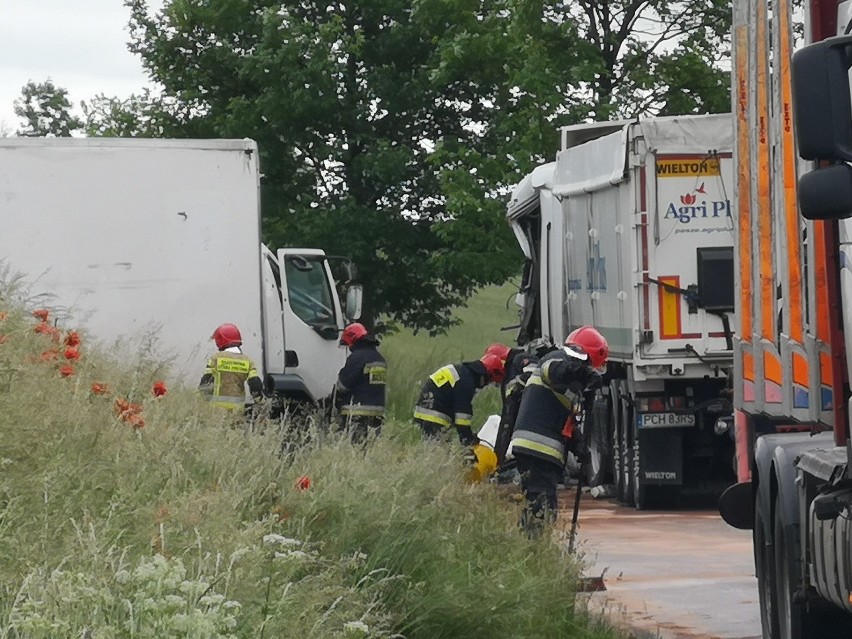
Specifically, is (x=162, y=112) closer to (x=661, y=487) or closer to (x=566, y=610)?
(x=661, y=487)

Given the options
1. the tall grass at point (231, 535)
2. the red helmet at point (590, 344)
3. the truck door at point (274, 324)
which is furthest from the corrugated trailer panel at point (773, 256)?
the truck door at point (274, 324)

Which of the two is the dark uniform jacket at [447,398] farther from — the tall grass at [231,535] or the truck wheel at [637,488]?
the tall grass at [231,535]

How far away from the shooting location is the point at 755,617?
36.0ft

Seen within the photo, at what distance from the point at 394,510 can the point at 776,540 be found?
5.95 feet

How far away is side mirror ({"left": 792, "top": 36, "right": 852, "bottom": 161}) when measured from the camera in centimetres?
543

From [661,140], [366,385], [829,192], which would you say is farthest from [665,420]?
[829,192]

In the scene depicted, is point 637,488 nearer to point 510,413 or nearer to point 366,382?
point 366,382

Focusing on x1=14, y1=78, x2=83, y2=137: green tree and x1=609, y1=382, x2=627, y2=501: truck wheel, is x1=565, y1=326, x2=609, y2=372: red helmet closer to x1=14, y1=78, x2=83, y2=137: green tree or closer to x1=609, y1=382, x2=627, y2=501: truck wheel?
x1=609, y1=382, x2=627, y2=501: truck wheel

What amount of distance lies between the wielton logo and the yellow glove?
430cm

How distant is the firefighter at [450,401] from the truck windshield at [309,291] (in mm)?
6849

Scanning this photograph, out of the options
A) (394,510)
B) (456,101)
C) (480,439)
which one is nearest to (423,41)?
(456,101)

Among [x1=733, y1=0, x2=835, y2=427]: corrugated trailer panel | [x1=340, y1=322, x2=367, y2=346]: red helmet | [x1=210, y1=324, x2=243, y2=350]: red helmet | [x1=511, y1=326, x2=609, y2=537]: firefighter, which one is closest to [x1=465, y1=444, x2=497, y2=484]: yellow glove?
[x1=511, y1=326, x2=609, y2=537]: firefighter

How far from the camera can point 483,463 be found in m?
13.5

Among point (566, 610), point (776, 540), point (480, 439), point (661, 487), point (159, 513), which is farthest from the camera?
point (661, 487)
